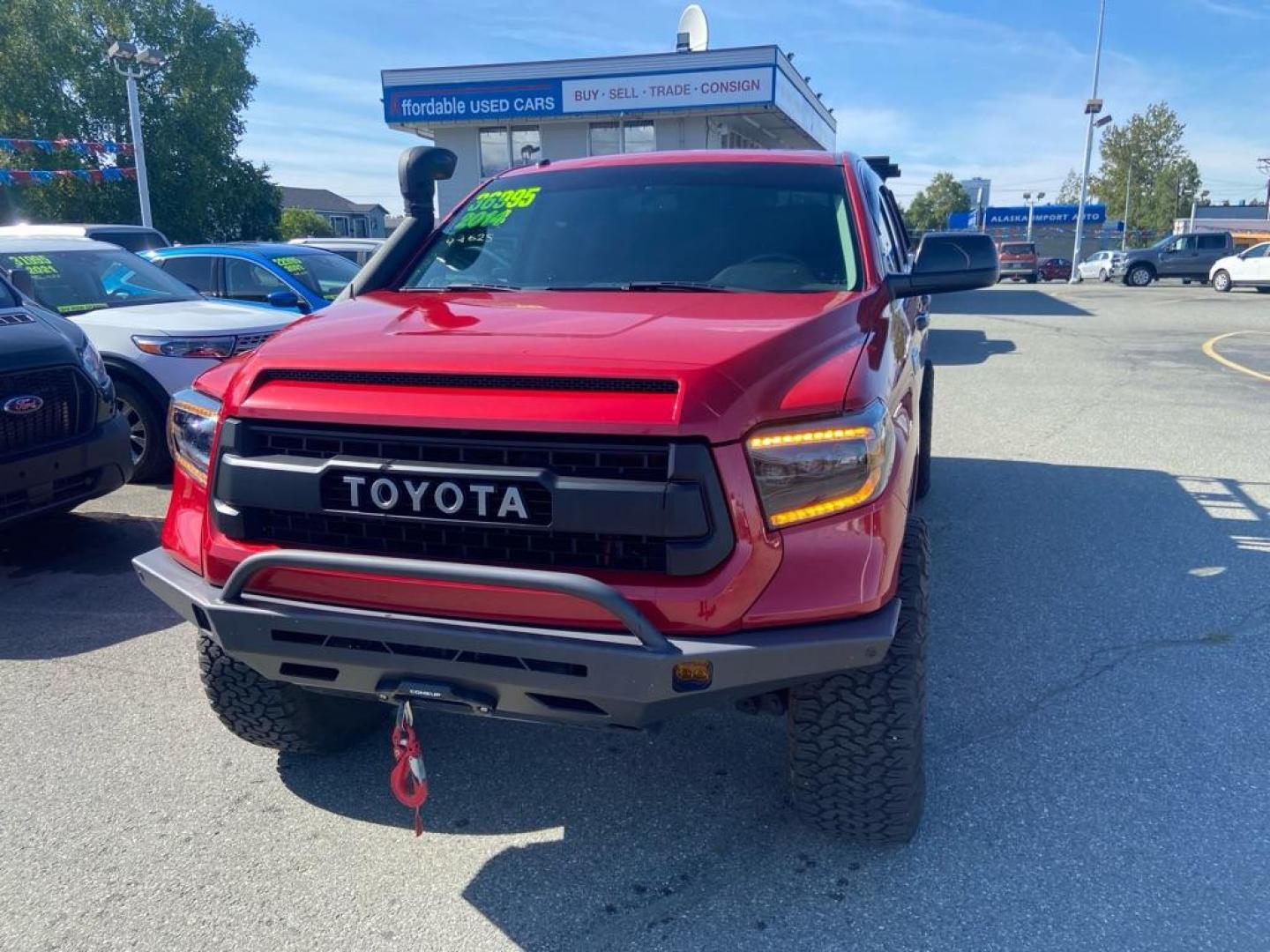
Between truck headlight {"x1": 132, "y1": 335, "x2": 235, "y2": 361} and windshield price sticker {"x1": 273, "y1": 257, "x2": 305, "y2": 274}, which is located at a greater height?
windshield price sticker {"x1": 273, "y1": 257, "x2": 305, "y2": 274}

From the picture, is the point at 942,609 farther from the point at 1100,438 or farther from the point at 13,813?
the point at 1100,438

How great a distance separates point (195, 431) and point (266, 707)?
2.87 ft

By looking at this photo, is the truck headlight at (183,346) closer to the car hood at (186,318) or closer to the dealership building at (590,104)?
the car hood at (186,318)

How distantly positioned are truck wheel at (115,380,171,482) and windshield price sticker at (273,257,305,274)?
321 cm

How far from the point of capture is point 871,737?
2441mm

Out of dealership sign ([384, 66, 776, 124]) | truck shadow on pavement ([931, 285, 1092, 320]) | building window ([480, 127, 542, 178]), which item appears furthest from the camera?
building window ([480, 127, 542, 178])

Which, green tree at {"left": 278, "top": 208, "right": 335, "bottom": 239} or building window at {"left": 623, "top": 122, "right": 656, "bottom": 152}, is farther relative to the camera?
green tree at {"left": 278, "top": 208, "right": 335, "bottom": 239}

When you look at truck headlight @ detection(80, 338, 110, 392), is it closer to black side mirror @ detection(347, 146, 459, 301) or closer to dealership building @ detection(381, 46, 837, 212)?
black side mirror @ detection(347, 146, 459, 301)

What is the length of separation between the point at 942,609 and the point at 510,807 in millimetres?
2339

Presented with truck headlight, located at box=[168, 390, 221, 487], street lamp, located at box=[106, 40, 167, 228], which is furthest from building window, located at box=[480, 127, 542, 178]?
truck headlight, located at box=[168, 390, 221, 487]

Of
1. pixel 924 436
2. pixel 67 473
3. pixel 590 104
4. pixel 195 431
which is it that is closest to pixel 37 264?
pixel 67 473

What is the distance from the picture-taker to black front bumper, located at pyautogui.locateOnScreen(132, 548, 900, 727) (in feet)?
6.87

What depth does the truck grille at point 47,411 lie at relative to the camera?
4.75m

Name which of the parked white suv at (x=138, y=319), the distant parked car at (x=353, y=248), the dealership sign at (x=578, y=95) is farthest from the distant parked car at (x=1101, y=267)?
the parked white suv at (x=138, y=319)
